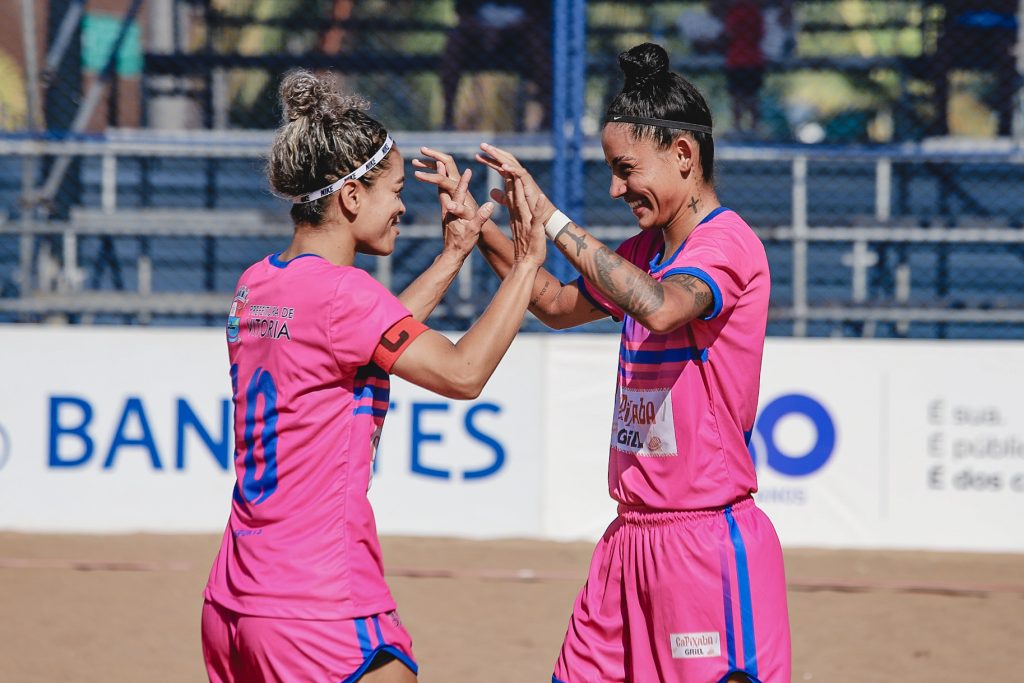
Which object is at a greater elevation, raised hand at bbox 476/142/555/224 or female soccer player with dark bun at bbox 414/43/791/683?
raised hand at bbox 476/142/555/224

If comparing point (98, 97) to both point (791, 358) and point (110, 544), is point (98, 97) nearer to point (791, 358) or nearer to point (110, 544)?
point (110, 544)

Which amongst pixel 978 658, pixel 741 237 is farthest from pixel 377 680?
pixel 978 658

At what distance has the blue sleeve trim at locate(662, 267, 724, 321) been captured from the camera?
8.61 ft

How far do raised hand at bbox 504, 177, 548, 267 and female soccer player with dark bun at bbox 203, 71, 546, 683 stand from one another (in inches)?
5.0

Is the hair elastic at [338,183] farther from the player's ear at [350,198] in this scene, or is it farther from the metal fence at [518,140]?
the metal fence at [518,140]

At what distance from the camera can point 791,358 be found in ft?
23.3

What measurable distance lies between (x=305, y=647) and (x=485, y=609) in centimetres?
354

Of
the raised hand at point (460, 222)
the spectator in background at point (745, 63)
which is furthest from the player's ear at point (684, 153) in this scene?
the spectator in background at point (745, 63)

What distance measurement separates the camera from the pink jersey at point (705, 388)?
8.95ft

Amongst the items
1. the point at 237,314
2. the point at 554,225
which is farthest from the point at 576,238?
the point at 237,314

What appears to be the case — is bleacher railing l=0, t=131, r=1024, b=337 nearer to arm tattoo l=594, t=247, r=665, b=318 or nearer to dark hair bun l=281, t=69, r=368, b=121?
arm tattoo l=594, t=247, r=665, b=318

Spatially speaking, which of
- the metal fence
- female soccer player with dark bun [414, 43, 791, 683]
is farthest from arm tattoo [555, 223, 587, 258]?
the metal fence

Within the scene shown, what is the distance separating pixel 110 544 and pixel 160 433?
0.69 meters

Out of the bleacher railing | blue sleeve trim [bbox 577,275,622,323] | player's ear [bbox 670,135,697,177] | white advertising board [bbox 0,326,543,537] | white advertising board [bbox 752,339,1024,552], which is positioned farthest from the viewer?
the bleacher railing
